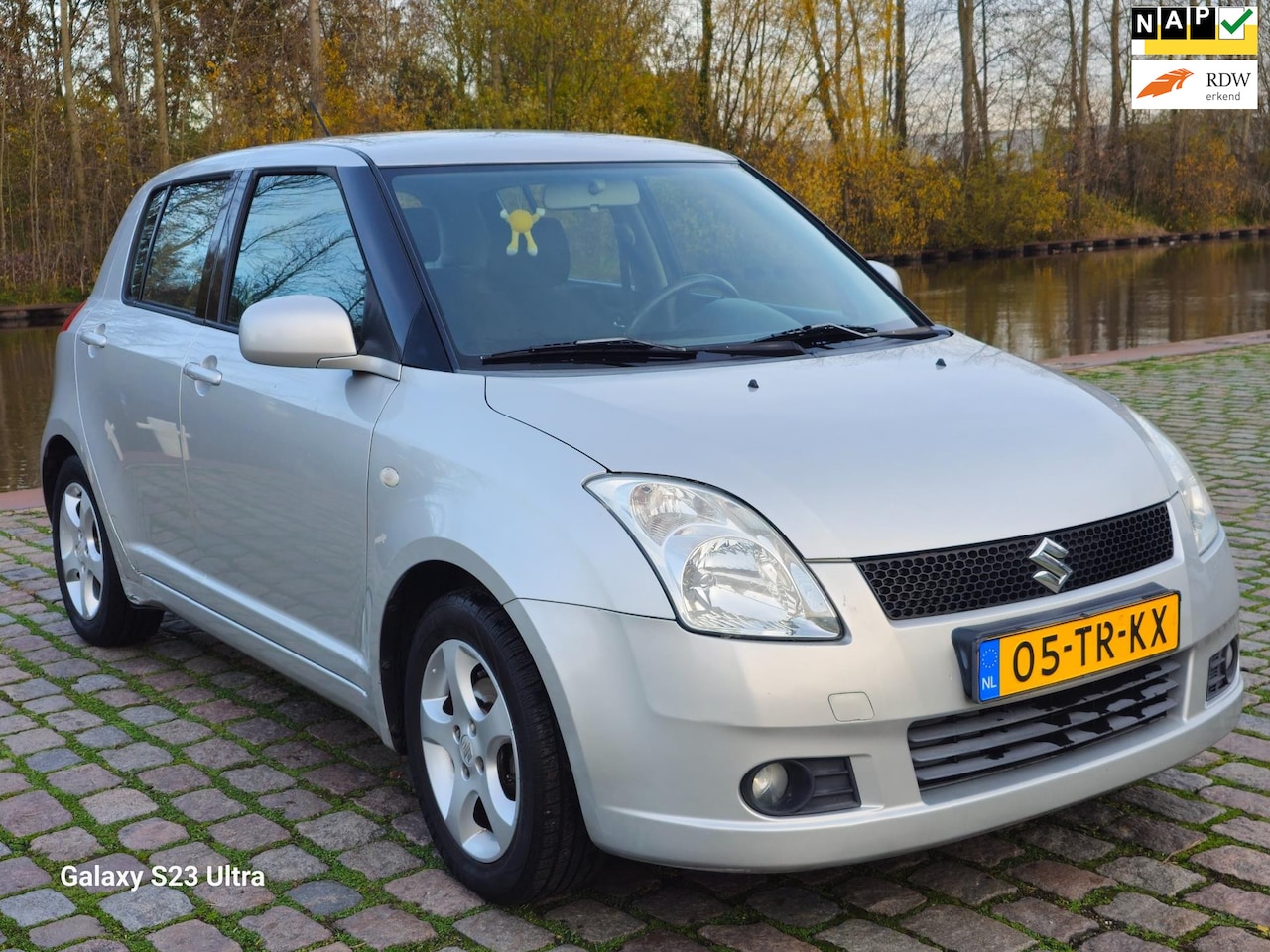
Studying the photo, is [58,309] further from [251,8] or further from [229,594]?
[229,594]

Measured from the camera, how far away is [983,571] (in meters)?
2.79

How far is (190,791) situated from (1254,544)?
4542 mm

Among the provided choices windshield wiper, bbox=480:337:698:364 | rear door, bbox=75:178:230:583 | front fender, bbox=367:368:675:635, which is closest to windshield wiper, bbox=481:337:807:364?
windshield wiper, bbox=480:337:698:364

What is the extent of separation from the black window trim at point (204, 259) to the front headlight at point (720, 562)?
7.14 feet

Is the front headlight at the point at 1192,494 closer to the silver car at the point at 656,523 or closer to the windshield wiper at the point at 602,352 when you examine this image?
the silver car at the point at 656,523

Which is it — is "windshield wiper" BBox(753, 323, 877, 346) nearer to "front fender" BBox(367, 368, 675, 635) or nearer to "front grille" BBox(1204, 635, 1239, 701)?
"front fender" BBox(367, 368, 675, 635)

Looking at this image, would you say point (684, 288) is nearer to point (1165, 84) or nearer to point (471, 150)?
point (471, 150)

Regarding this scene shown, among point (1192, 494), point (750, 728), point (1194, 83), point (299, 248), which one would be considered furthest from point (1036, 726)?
point (1194, 83)

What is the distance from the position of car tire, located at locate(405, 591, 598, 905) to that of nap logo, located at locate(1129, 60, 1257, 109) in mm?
50153

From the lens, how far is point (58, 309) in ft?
89.8

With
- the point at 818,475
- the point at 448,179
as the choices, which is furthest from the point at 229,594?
the point at 818,475

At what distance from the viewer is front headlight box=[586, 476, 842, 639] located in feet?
8.82

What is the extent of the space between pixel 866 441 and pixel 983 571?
380mm

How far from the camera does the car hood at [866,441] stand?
2797mm
